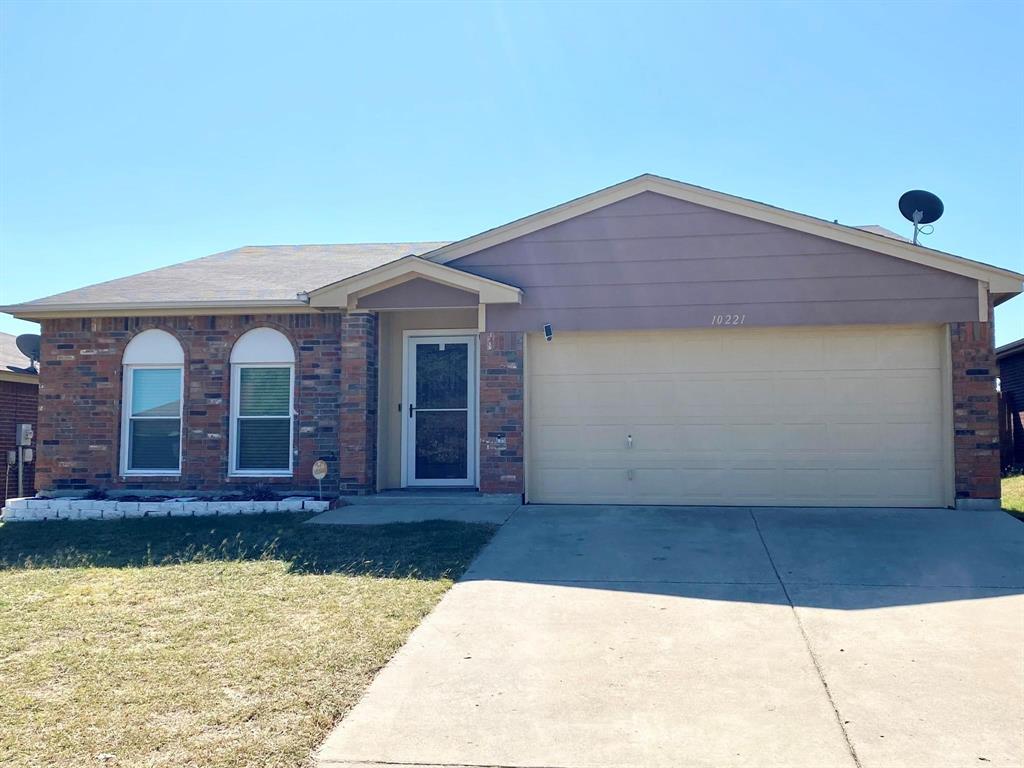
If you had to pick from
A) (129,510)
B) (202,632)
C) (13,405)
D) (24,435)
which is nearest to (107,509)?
(129,510)

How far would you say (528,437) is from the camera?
995cm

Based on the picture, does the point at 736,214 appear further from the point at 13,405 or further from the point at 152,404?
the point at 13,405

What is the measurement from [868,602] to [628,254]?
5483 millimetres

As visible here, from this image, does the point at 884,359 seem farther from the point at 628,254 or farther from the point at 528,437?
the point at 528,437

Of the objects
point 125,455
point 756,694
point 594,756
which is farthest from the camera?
point 125,455

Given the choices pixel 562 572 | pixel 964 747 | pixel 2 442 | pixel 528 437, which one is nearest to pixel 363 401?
pixel 528 437

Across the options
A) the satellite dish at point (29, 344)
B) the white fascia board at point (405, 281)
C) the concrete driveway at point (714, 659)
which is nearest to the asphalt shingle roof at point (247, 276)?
the white fascia board at point (405, 281)

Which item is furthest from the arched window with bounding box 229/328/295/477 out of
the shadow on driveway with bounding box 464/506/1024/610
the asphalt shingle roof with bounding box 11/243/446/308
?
the shadow on driveway with bounding box 464/506/1024/610

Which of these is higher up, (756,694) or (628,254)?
(628,254)

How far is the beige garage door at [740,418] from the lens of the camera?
9.35 m

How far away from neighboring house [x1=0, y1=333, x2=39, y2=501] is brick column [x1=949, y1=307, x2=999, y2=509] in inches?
593

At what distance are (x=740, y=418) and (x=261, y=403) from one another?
6.48 metres

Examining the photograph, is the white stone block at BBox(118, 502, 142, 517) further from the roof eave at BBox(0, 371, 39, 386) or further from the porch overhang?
the roof eave at BBox(0, 371, 39, 386)

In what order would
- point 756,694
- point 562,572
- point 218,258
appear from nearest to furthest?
1. point 756,694
2. point 562,572
3. point 218,258
